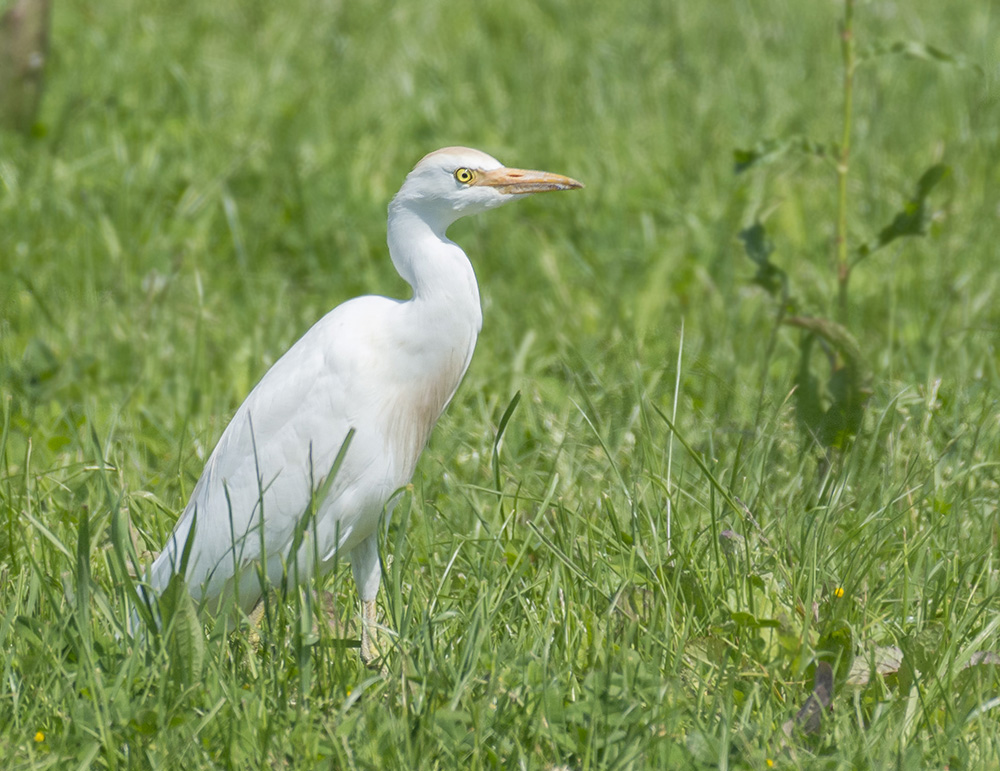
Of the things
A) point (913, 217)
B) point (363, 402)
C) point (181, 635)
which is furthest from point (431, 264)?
point (913, 217)

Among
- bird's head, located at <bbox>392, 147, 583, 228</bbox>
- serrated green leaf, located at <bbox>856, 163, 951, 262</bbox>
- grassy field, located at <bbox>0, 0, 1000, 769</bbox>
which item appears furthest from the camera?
serrated green leaf, located at <bbox>856, 163, 951, 262</bbox>

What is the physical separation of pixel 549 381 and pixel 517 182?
1.49 metres

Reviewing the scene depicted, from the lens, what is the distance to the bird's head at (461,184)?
109 inches

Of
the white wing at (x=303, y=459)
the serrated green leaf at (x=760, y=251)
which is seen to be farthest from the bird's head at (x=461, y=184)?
the serrated green leaf at (x=760, y=251)

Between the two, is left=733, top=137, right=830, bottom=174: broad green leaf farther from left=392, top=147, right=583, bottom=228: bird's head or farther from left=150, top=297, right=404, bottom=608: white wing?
left=150, top=297, right=404, bottom=608: white wing

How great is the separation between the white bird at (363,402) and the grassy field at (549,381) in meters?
0.15

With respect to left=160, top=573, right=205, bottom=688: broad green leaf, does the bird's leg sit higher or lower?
lower

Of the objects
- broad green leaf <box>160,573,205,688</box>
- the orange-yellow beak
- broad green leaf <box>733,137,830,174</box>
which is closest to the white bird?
the orange-yellow beak

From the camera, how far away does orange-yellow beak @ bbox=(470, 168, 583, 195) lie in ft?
9.20

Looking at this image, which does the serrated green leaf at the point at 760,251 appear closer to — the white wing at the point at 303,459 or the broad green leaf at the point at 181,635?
the white wing at the point at 303,459

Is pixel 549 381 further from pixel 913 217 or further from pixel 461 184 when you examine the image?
pixel 461 184

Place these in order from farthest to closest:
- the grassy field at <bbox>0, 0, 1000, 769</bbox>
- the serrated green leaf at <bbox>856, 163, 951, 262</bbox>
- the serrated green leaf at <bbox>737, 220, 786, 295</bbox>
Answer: the serrated green leaf at <bbox>737, 220, 786, 295</bbox>
the serrated green leaf at <bbox>856, 163, 951, 262</bbox>
the grassy field at <bbox>0, 0, 1000, 769</bbox>

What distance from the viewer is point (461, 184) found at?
279 cm

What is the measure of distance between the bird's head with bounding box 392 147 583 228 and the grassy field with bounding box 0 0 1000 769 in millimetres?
521
